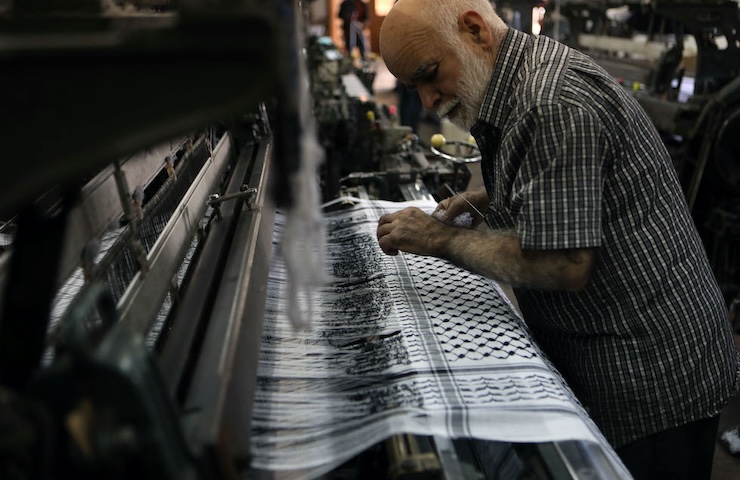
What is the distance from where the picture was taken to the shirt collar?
1.28 metres

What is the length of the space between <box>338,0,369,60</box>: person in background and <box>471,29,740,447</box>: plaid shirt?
6.42 m

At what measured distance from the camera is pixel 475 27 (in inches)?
51.1

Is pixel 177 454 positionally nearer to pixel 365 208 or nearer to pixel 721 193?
pixel 365 208

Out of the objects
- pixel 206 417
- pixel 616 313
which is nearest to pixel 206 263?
pixel 206 417

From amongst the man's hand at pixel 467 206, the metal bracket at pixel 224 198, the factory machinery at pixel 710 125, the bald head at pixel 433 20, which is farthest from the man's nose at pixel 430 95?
the factory machinery at pixel 710 125

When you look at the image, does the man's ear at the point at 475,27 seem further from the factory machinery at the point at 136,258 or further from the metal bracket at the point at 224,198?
the metal bracket at the point at 224,198

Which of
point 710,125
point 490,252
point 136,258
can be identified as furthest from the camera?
point 710,125

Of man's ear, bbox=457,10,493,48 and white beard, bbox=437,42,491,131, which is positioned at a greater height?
man's ear, bbox=457,10,493,48

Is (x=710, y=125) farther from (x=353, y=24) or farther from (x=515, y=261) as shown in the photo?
(x=353, y=24)

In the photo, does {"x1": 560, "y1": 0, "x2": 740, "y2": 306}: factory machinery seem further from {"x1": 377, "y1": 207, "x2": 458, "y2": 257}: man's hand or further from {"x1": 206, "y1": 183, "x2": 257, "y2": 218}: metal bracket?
{"x1": 206, "y1": 183, "x2": 257, "y2": 218}: metal bracket

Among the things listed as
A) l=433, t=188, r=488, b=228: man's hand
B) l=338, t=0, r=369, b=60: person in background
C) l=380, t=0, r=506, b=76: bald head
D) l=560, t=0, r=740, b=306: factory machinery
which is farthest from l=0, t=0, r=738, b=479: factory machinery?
l=338, t=0, r=369, b=60: person in background

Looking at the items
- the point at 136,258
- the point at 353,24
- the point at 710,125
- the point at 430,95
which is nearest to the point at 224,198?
the point at 136,258

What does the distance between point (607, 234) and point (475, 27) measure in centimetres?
56

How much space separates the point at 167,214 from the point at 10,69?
100cm
